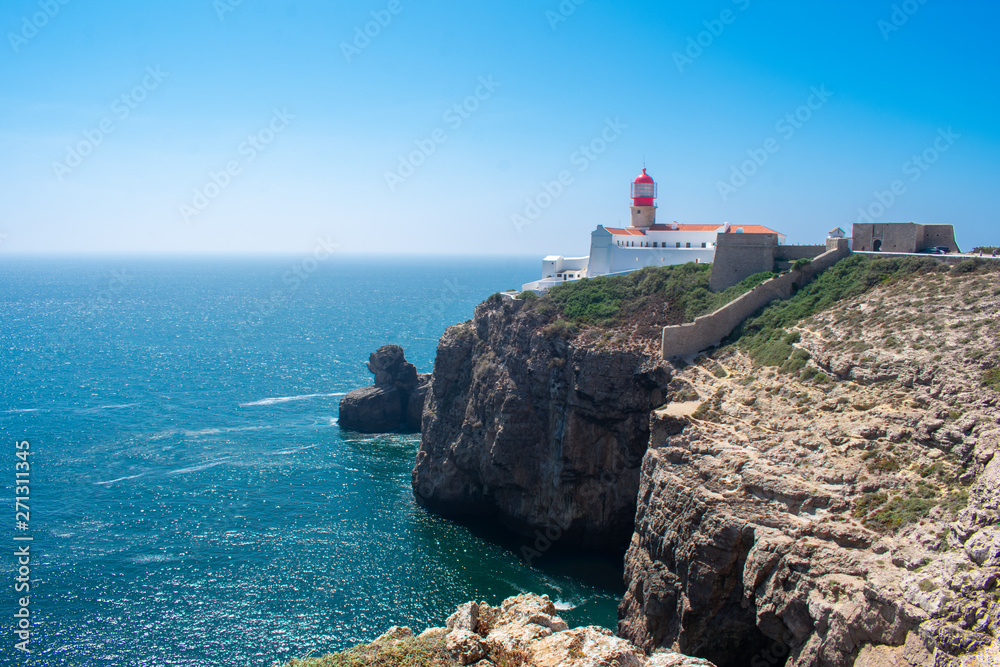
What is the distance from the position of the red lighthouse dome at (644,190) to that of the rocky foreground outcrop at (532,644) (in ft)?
161

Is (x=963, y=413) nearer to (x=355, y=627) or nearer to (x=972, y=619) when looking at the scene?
(x=972, y=619)

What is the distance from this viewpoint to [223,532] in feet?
138

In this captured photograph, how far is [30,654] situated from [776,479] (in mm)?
33450

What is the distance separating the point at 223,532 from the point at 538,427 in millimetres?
21691

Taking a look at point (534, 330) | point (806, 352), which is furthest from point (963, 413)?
point (534, 330)

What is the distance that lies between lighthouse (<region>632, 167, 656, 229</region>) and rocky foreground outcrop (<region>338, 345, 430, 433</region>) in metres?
27.0

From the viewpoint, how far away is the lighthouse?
61969 mm

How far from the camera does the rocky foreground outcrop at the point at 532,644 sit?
15.5 meters

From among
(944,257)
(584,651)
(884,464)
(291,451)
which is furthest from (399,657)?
(291,451)

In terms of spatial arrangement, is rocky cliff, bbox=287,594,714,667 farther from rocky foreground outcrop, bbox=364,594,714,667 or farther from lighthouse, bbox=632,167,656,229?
lighthouse, bbox=632,167,656,229

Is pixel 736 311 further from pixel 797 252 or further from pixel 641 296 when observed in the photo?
pixel 797 252

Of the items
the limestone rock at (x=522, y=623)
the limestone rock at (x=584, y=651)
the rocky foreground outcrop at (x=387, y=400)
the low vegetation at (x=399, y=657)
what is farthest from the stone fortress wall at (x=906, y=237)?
the rocky foreground outcrop at (x=387, y=400)

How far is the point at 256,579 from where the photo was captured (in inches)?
1437

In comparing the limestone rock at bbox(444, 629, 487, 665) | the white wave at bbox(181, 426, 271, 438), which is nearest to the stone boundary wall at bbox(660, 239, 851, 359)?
the limestone rock at bbox(444, 629, 487, 665)
